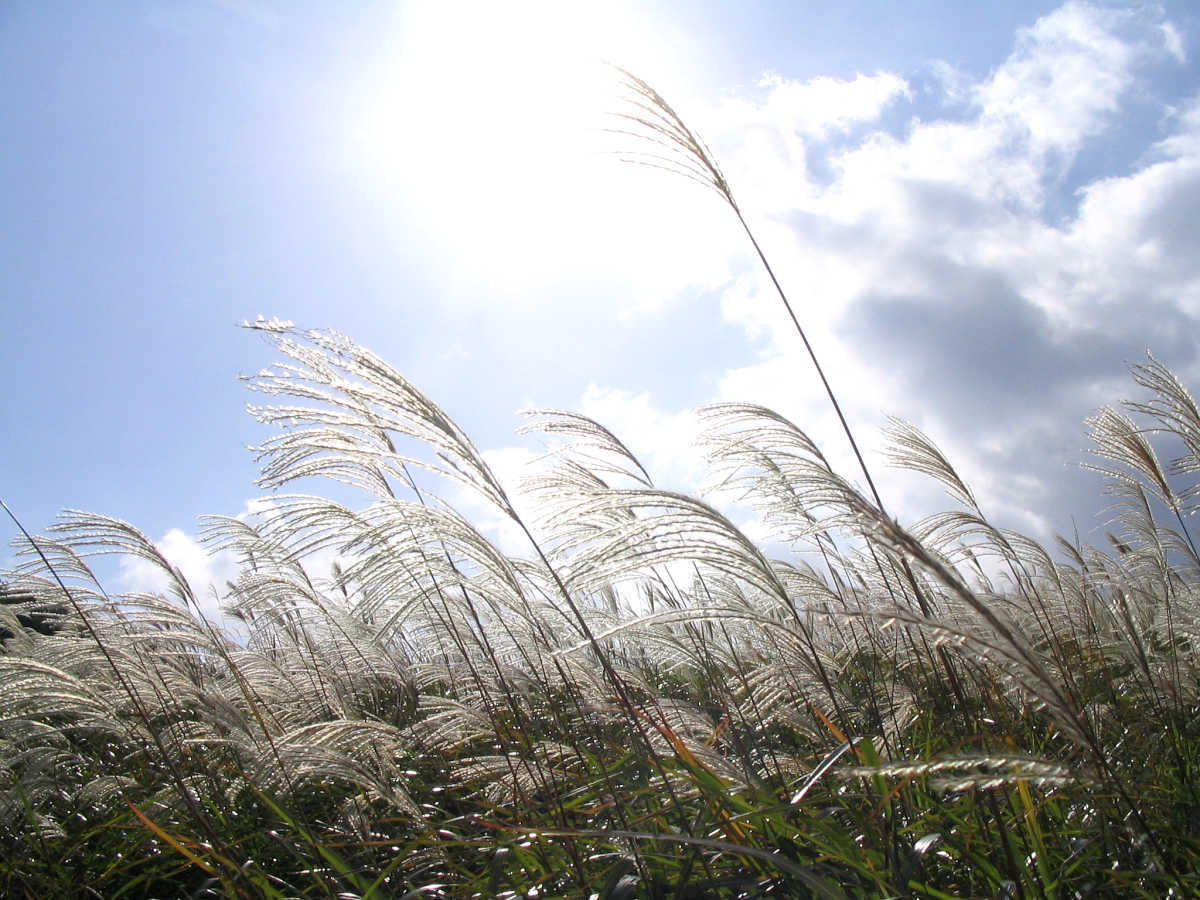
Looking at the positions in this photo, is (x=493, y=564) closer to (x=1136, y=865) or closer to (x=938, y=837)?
(x=938, y=837)

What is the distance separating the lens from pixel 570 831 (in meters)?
1.71

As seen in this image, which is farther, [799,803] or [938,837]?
[938,837]

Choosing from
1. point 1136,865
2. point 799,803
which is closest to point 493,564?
point 799,803

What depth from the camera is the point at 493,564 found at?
7.36 ft

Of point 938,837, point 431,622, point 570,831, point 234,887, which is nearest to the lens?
point 570,831

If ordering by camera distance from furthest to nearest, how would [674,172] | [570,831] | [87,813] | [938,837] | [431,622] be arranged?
[431,622]
[87,813]
[674,172]
[938,837]
[570,831]

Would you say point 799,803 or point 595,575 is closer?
point 799,803

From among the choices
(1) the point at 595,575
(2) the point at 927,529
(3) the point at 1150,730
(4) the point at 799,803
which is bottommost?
(3) the point at 1150,730

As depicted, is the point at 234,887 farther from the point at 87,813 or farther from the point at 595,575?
the point at 87,813

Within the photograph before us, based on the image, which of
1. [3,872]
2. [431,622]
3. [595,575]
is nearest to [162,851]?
[3,872]

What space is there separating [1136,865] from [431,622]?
2880 millimetres

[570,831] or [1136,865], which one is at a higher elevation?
[570,831]

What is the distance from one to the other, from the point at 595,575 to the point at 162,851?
2.12m

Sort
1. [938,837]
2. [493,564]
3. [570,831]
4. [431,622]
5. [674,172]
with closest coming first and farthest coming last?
[570,831]
[938,837]
[493,564]
[674,172]
[431,622]
